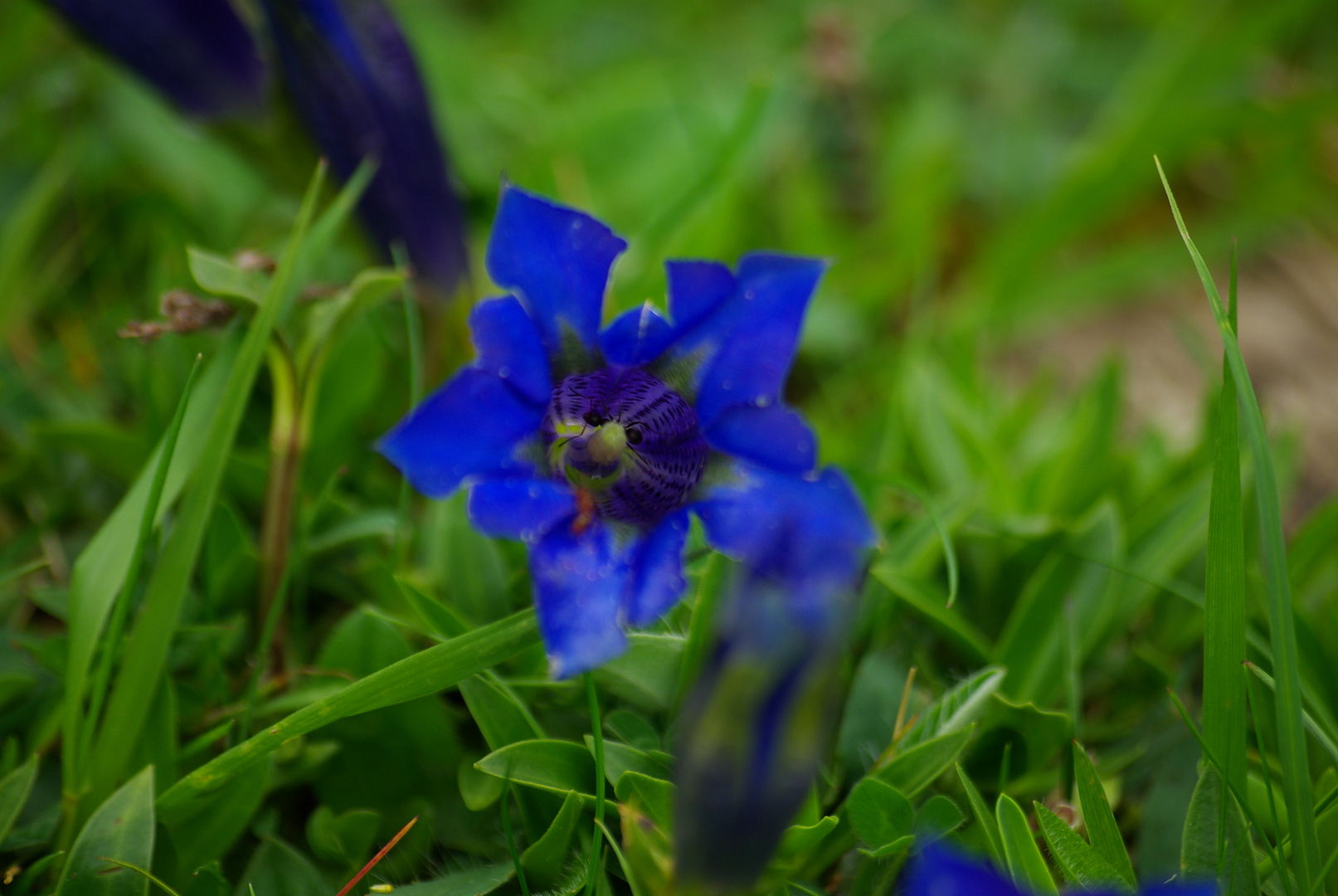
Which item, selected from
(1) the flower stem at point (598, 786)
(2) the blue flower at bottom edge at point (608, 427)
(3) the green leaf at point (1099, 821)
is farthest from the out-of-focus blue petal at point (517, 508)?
(3) the green leaf at point (1099, 821)

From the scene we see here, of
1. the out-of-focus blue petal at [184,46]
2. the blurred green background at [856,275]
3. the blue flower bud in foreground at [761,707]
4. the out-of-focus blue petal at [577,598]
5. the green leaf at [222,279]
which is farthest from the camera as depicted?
the out-of-focus blue petal at [184,46]

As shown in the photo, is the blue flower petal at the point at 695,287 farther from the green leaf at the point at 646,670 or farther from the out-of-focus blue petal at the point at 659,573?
the green leaf at the point at 646,670

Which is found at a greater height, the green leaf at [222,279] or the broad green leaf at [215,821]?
the green leaf at [222,279]

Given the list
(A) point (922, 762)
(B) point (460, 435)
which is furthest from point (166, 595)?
(A) point (922, 762)

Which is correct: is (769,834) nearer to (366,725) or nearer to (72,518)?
(366,725)

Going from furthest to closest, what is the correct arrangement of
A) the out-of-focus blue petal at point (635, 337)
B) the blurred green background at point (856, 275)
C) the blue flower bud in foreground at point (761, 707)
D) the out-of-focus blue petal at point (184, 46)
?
the out-of-focus blue petal at point (184, 46) < the blurred green background at point (856, 275) < the out-of-focus blue petal at point (635, 337) < the blue flower bud in foreground at point (761, 707)

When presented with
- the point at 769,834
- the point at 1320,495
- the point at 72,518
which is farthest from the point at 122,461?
the point at 1320,495
